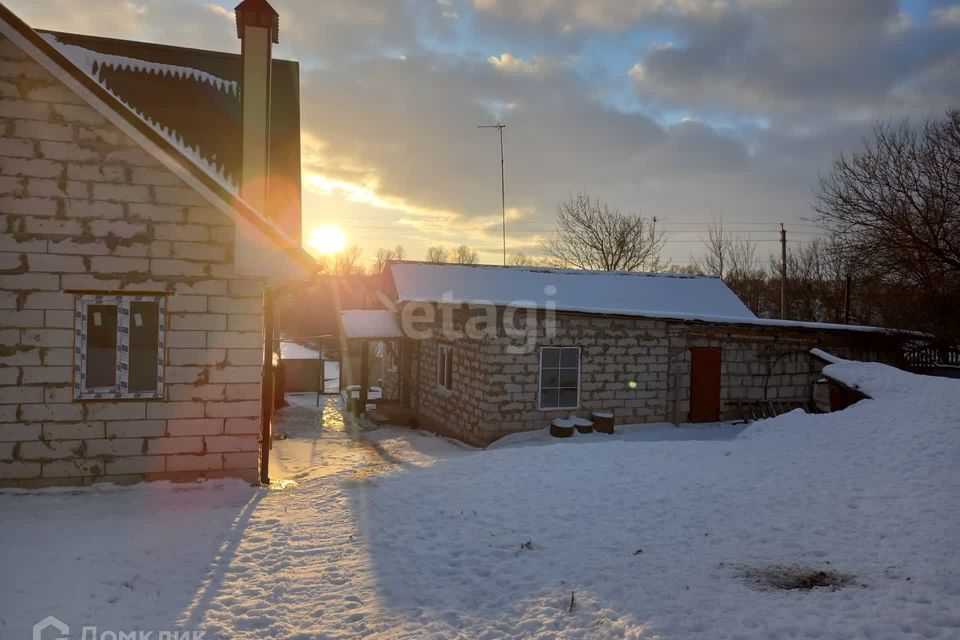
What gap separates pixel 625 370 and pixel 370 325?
27.3ft

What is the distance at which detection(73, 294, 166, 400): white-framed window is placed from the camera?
780 centimetres

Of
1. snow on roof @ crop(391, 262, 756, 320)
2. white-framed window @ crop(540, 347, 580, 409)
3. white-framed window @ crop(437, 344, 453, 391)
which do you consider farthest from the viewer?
snow on roof @ crop(391, 262, 756, 320)

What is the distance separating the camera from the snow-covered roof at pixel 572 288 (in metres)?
18.8

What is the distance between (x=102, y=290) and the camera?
781cm

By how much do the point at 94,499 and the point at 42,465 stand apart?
884mm

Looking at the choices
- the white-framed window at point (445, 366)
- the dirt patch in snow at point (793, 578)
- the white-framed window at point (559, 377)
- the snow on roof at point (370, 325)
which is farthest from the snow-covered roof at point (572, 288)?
the dirt patch in snow at point (793, 578)

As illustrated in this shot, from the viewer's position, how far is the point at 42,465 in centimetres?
771

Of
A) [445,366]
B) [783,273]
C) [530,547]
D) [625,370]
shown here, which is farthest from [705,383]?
[783,273]

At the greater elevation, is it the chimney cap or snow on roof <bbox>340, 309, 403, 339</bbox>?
the chimney cap

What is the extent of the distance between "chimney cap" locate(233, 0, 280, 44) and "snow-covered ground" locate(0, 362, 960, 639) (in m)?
7.72

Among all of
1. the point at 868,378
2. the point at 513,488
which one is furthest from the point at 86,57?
the point at 868,378

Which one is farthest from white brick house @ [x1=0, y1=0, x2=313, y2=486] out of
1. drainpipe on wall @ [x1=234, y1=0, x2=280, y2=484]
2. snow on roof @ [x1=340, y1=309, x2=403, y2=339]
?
snow on roof @ [x1=340, y1=309, x2=403, y2=339]

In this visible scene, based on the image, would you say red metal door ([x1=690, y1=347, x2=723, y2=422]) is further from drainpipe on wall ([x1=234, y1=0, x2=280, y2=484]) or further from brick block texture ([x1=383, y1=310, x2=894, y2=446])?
drainpipe on wall ([x1=234, y1=0, x2=280, y2=484])

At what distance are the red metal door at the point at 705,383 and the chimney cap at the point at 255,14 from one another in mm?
12988
